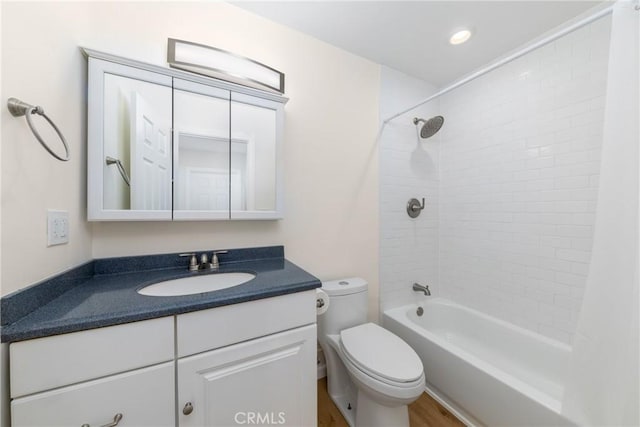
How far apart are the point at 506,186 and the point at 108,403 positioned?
2.31 m

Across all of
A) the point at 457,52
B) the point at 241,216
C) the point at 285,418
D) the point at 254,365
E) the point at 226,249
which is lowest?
the point at 285,418

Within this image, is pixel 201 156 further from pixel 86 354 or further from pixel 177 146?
pixel 86 354

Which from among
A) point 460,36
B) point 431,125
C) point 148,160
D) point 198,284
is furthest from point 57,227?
point 460,36

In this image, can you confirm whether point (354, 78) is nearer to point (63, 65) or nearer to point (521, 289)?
point (63, 65)

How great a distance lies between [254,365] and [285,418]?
0.28 meters

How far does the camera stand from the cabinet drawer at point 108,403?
0.58 m

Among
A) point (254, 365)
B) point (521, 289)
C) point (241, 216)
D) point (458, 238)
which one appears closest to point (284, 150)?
point (241, 216)

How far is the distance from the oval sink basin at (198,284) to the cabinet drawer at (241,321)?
22cm

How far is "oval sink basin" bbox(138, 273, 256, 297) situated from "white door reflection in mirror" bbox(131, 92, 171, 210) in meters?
0.36

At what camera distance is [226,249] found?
4.23ft

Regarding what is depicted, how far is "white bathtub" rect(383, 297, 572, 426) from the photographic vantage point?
105 centimetres

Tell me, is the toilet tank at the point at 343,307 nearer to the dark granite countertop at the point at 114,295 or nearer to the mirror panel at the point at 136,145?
the dark granite countertop at the point at 114,295

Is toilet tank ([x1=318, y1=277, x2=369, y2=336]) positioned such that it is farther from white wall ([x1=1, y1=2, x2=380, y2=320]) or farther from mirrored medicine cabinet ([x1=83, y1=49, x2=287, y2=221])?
mirrored medicine cabinet ([x1=83, y1=49, x2=287, y2=221])

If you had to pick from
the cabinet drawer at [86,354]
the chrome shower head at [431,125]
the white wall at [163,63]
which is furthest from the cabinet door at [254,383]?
the chrome shower head at [431,125]
